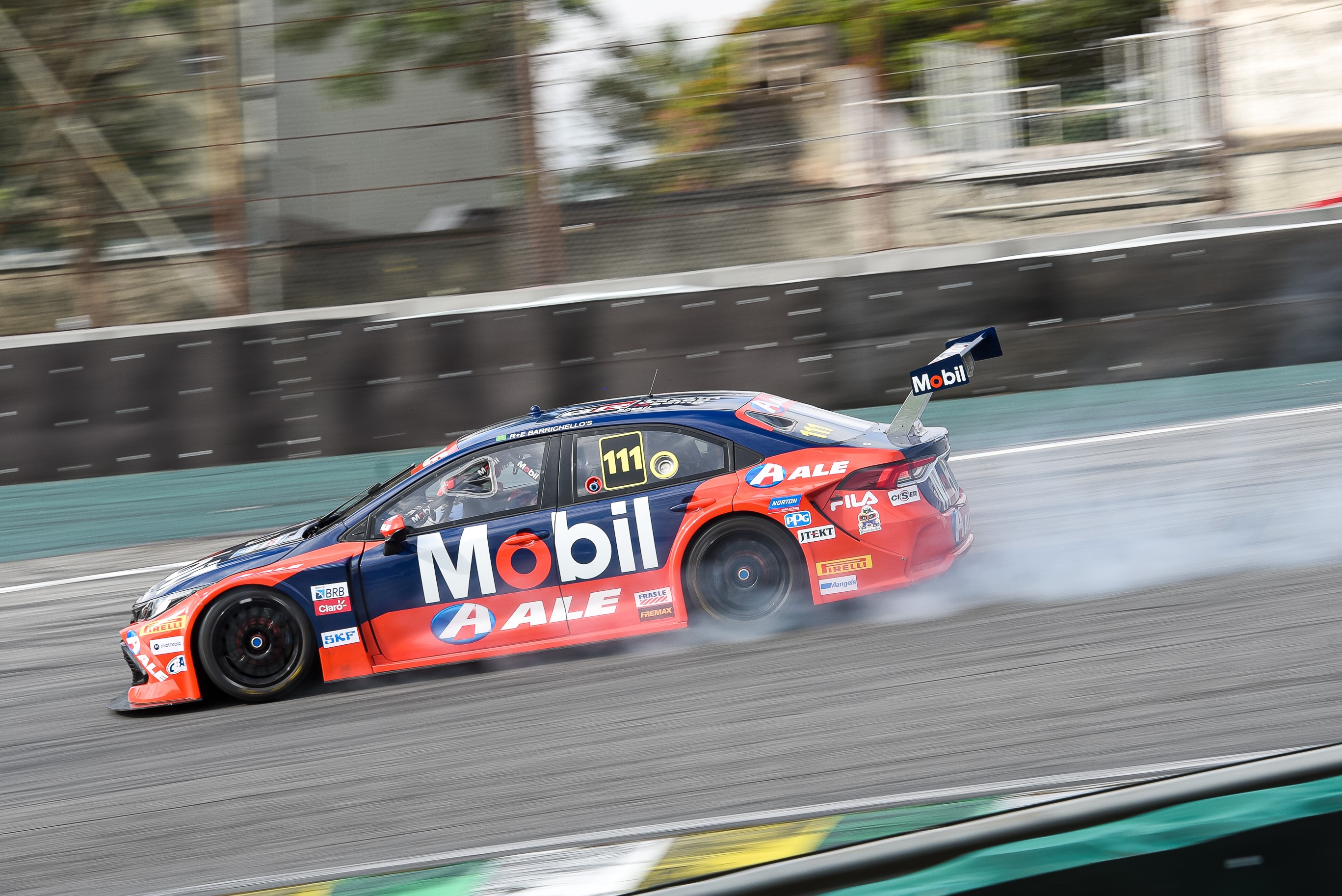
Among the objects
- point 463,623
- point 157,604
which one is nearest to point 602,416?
point 463,623

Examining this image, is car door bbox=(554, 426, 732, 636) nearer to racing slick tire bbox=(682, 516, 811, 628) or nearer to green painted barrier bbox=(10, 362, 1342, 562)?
racing slick tire bbox=(682, 516, 811, 628)

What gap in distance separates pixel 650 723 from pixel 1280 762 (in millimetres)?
3058

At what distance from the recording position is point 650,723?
17.2 feet

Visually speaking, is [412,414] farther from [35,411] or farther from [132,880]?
[132,880]

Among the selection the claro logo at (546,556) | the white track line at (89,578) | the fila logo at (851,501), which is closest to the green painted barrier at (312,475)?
the white track line at (89,578)

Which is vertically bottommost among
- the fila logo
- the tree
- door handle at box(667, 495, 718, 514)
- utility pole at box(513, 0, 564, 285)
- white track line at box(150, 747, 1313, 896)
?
white track line at box(150, 747, 1313, 896)

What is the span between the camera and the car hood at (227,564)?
6.25 meters

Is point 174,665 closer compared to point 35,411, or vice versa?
point 174,665

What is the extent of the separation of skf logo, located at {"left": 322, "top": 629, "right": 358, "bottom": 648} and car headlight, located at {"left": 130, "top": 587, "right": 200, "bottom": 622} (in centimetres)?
68

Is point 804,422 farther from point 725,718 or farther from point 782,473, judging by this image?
point 725,718

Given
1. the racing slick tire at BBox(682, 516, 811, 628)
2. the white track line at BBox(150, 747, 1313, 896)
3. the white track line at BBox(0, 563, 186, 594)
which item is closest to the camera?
the white track line at BBox(150, 747, 1313, 896)

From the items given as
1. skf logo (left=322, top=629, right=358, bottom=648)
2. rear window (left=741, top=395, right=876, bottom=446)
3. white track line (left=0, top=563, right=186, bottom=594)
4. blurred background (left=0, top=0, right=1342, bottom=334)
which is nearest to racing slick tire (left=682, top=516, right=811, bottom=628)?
rear window (left=741, top=395, right=876, bottom=446)

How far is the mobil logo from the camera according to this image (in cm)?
609

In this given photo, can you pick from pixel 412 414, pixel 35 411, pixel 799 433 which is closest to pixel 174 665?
pixel 799 433
